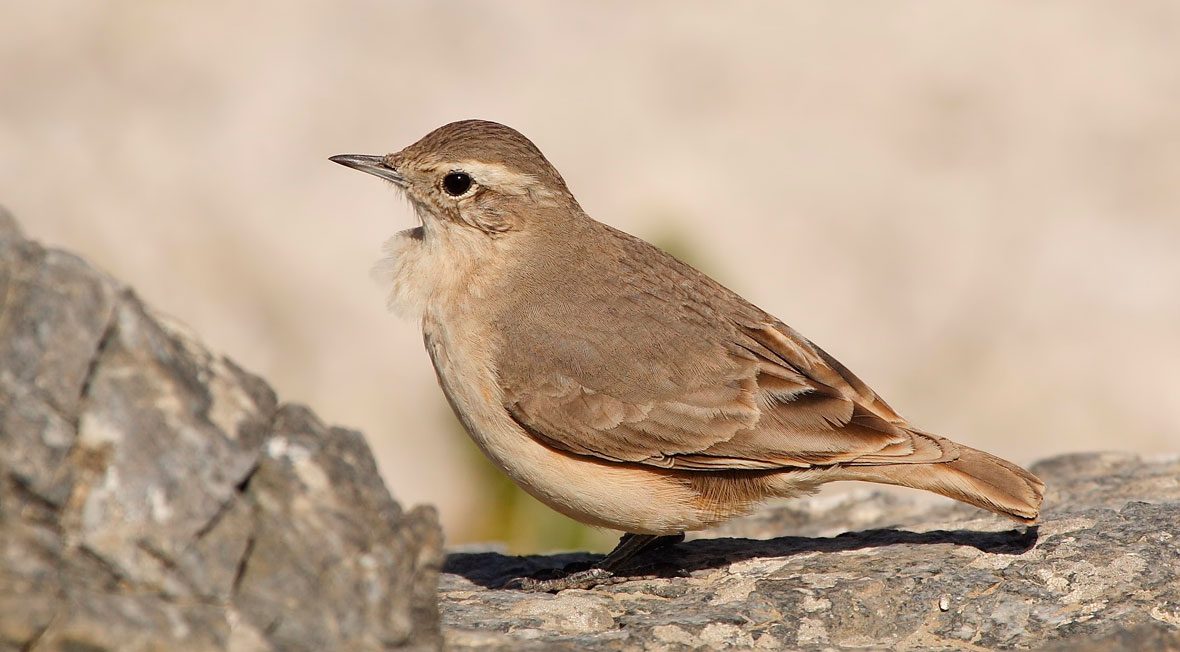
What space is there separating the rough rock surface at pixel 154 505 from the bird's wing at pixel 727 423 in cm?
203

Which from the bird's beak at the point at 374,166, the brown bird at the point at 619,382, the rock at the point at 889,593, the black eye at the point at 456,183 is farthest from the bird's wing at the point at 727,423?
the bird's beak at the point at 374,166

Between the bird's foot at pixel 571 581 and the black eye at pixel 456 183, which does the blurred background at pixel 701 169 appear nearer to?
the black eye at pixel 456 183

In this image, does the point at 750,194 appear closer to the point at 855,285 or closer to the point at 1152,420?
the point at 855,285

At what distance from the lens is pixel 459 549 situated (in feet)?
26.5

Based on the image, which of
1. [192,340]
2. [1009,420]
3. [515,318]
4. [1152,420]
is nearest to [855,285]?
[1009,420]

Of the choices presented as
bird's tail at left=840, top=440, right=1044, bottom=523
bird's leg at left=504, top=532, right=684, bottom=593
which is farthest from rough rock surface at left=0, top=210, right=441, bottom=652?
bird's tail at left=840, top=440, right=1044, bottom=523

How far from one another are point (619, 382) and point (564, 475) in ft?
1.67

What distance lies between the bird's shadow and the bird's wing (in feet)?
1.83

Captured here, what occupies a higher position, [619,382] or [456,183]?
[456,183]

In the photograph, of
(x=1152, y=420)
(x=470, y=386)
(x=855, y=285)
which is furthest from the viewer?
(x=855, y=285)

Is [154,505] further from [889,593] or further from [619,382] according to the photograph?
[889,593]

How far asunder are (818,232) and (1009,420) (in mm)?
2715

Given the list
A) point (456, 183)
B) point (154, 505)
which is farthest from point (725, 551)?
point (154, 505)

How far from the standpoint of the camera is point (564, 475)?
6418mm
